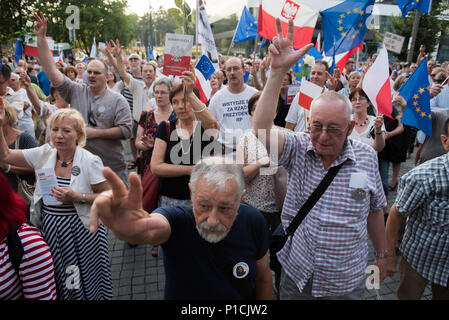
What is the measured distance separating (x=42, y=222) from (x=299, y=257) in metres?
2.12

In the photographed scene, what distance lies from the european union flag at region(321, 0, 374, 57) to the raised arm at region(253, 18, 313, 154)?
350 cm

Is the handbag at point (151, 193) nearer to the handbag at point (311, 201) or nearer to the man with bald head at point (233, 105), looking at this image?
the man with bald head at point (233, 105)

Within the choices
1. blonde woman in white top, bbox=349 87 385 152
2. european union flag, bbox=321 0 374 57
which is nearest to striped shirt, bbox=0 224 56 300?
blonde woman in white top, bbox=349 87 385 152

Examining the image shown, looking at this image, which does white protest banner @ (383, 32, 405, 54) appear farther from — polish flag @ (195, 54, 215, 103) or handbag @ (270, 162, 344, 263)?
handbag @ (270, 162, 344, 263)

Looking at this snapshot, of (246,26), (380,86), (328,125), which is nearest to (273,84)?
(328,125)

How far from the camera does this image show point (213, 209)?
154 centimetres

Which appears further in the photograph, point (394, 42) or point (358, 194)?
point (394, 42)

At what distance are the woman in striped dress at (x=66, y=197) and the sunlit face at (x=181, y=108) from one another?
86 centimetres

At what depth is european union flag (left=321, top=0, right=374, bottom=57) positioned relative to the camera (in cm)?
496

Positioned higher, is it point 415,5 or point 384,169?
point 415,5

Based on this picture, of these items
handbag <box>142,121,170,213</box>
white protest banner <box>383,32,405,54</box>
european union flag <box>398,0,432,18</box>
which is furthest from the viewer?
white protest banner <box>383,32,405,54</box>

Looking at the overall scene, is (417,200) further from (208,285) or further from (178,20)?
(178,20)

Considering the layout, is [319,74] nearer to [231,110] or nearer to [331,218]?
[231,110]

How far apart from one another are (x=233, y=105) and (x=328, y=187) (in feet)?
8.03
